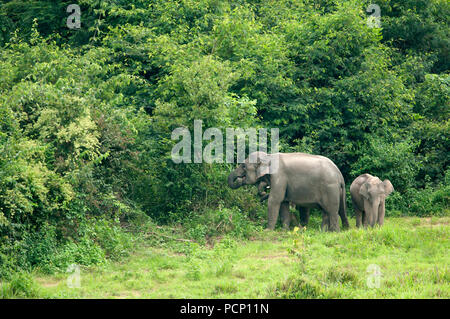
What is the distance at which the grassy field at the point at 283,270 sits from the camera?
9.02 m

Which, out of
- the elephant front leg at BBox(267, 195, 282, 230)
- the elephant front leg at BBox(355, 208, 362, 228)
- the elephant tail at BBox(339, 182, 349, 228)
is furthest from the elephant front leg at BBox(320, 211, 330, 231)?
the elephant front leg at BBox(267, 195, 282, 230)

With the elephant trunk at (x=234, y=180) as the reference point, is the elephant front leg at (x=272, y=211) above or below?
below

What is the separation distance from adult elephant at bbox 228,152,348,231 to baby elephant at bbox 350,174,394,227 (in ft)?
1.32

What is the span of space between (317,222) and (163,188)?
358cm

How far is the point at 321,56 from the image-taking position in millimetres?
17500

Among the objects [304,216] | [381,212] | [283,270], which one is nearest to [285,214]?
[304,216]

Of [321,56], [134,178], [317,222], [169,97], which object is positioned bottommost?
[317,222]

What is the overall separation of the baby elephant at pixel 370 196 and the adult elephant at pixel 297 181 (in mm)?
402

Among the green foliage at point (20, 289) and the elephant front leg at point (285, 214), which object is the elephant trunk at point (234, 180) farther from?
the green foliage at point (20, 289)

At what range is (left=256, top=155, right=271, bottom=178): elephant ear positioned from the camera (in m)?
14.2

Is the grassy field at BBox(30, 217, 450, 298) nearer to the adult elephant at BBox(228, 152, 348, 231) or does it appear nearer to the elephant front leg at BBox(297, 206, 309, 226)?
the adult elephant at BBox(228, 152, 348, 231)

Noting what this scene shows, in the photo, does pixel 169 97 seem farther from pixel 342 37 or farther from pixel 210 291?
pixel 210 291

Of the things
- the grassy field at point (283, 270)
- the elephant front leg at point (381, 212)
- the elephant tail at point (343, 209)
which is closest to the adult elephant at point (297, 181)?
the elephant tail at point (343, 209)
